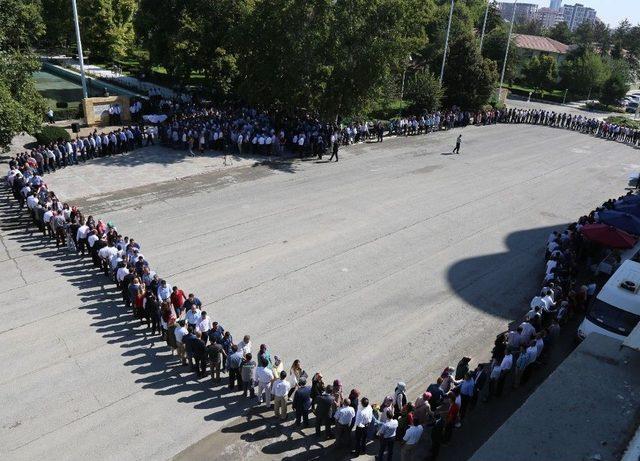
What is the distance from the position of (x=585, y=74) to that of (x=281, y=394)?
212 feet

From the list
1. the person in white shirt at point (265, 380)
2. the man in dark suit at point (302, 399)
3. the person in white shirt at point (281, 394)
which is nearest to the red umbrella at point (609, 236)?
the man in dark suit at point (302, 399)

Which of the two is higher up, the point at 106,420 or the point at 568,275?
the point at 568,275

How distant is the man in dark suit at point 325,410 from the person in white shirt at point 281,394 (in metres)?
0.70

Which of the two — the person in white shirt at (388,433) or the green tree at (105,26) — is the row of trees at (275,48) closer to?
the green tree at (105,26)

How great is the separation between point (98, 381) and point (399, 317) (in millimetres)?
7336

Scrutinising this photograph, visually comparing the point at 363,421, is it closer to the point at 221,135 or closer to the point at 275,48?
the point at 221,135

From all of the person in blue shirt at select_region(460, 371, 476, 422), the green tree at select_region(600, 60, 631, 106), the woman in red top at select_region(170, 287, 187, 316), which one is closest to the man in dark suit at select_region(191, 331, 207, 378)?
the woman in red top at select_region(170, 287, 187, 316)

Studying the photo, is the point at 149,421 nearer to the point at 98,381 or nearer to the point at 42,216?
the point at 98,381

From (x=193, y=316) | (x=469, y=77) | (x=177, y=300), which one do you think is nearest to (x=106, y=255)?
(x=177, y=300)

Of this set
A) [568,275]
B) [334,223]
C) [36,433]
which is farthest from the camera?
[334,223]

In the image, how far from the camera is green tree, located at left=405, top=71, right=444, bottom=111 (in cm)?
3788

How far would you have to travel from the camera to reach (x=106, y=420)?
9.93 m

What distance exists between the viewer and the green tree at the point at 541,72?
2530 inches

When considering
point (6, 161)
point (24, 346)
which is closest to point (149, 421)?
point (24, 346)
